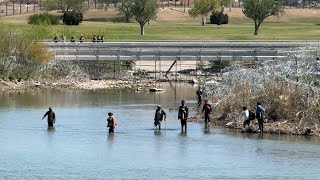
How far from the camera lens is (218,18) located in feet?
513

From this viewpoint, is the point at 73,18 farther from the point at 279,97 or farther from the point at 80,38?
the point at 279,97

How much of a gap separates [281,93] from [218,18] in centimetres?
9659

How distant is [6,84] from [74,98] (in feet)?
32.7

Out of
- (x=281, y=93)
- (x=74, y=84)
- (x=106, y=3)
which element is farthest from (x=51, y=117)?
(x=106, y=3)

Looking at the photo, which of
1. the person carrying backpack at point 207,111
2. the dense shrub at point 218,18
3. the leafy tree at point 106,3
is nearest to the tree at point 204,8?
the dense shrub at point 218,18

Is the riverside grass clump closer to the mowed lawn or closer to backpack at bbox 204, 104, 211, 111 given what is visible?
backpack at bbox 204, 104, 211, 111

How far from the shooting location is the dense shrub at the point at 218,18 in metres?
156

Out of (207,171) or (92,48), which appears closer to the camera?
(207,171)

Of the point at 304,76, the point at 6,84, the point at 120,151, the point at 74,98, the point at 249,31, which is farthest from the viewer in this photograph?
the point at 249,31

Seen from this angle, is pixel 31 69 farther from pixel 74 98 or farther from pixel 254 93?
pixel 254 93

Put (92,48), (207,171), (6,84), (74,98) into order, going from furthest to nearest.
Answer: (92,48), (6,84), (74,98), (207,171)

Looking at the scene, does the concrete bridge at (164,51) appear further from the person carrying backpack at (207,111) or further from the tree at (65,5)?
the tree at (65,5)

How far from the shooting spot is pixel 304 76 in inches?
2410

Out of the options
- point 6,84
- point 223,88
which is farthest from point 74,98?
point 223,88
